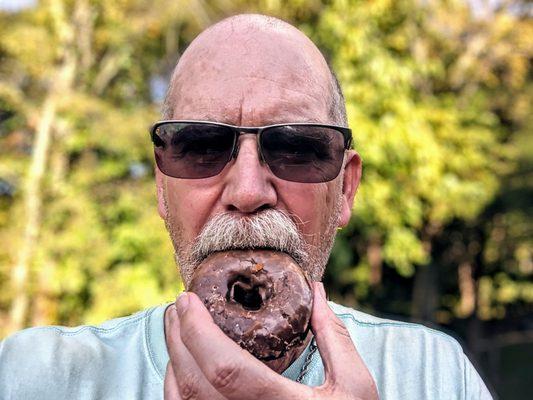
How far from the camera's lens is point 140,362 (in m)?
1.72

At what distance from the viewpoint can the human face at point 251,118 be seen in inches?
63.5

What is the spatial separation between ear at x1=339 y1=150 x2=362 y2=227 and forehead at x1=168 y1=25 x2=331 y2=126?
0.23 meters

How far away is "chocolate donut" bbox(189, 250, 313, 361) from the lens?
4.46 ft

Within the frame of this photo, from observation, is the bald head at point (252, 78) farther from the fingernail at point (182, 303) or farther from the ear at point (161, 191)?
the fingernail at point (182, 303)

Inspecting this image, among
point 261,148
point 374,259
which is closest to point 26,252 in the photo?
point 261,148

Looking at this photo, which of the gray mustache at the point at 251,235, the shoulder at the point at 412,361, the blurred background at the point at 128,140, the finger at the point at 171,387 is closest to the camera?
the finger at the point at 171,387

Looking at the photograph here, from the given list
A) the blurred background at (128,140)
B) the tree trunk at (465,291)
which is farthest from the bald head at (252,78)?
the tree trunk at (465,291)

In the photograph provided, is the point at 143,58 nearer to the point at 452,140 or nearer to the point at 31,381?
the point at 452,140

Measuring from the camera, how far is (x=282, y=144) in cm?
163

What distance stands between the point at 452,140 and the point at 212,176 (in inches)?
444

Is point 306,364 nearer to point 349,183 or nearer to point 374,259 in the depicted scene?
point 349,183

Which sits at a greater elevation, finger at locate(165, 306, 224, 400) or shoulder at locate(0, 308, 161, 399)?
finger at locate(165, 306, 224, 400)

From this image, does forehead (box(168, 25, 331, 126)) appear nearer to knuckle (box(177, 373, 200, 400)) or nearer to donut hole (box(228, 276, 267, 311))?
donut hole (box(228, 276, 267, 311))

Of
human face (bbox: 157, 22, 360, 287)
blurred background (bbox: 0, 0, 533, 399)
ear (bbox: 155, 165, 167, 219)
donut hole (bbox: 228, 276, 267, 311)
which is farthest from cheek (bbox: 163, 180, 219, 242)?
blurred background (bbox: 0, 0, 533, 399)
